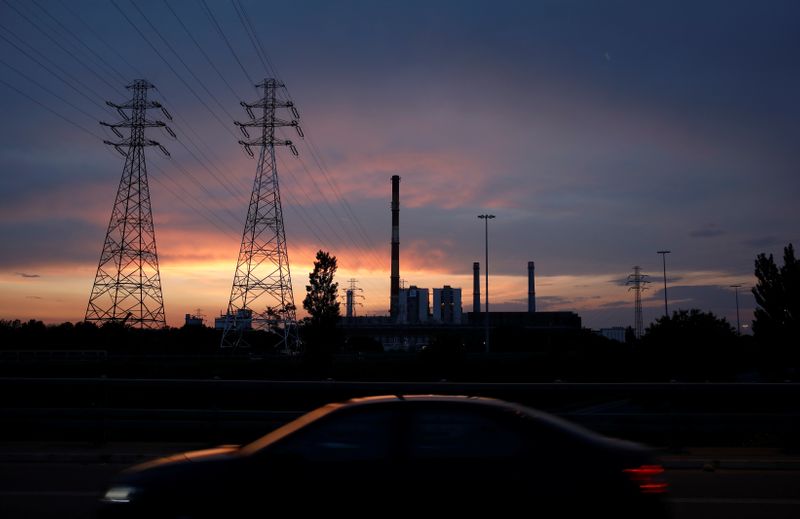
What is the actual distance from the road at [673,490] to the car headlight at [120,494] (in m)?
2.52

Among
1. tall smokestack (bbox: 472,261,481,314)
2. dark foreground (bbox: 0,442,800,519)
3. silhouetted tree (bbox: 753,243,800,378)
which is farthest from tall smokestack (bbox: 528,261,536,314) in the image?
dark foreground (bbox: 0,442,800,519)

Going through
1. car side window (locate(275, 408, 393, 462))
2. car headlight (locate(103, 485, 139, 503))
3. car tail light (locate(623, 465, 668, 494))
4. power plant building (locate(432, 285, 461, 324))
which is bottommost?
car headlight (locate(103, 485, 139, 503))

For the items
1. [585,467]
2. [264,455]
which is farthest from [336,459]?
[585,467]

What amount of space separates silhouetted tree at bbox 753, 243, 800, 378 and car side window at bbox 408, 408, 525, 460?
5524cm

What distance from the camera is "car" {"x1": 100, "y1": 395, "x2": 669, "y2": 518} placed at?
5.16 metres

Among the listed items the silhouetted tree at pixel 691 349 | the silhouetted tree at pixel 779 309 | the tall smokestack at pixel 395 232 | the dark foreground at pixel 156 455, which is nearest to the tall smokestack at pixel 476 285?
the tall smokestack at pixel 395 232

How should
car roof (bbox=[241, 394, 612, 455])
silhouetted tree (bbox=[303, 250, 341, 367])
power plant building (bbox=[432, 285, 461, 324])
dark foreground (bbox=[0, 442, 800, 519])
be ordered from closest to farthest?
car roof (bbox=[241, 394, 612, 455]) → dark foreground (bbox=[0, 442, 800, 519]) → silhouetted tree (bbox=[303, 250, 341, 367]) → power plant building (bbox=[432, 285, 461, 324])

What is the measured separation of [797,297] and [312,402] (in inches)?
2064

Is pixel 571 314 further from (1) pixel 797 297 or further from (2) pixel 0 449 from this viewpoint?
(2) pixel 0 449

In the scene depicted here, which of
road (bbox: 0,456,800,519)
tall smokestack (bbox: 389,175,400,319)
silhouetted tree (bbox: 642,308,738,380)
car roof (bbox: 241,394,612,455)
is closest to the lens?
car roof (bbox: 241,394,612,455)

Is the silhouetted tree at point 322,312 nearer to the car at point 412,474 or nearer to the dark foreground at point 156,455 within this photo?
the dark foreground at point 156,455

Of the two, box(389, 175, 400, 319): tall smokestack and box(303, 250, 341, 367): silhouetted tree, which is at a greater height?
box(389, 175, 400, 319): tall smokestack

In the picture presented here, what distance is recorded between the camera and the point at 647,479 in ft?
17.2

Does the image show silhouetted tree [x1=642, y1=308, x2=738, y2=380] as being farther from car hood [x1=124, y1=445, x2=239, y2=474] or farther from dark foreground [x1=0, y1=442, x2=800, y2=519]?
car hood [x1=124, y1=445, x2=239, y2=474]
